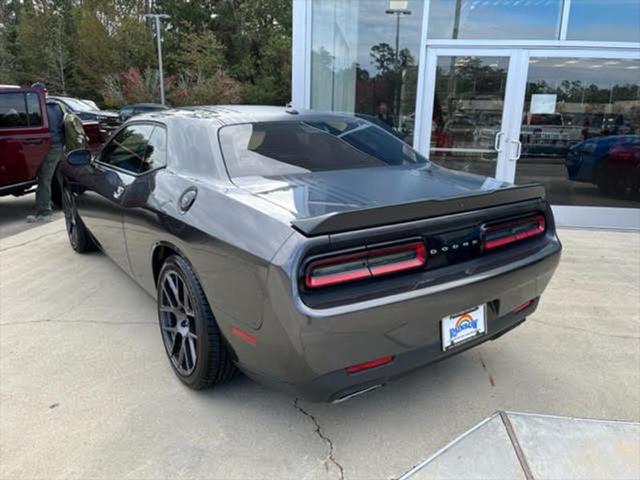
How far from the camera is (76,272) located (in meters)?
4.53

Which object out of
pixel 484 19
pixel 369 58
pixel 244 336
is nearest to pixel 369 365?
pixel 244 336

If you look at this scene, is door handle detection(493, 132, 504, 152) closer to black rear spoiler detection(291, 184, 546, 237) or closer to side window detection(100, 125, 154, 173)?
black rear spoiler detection(291, 184, 546, 237)

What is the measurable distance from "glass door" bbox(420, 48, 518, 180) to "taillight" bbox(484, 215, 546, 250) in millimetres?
4210

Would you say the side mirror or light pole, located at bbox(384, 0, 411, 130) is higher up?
light pole, located at bbox(384, 0, 411, 130)

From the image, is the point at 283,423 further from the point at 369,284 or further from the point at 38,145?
the point at 38,145

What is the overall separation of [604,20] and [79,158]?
6389 mm

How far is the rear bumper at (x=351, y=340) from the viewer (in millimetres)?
1807

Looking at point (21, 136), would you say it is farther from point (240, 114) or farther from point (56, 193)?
point (240, 114)

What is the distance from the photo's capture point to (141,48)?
34406 millimetres

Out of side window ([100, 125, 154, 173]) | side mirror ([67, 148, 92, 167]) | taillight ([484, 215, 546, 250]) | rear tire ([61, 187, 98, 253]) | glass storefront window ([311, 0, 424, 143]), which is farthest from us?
glass storefront window ([311, 0, 424, 143])

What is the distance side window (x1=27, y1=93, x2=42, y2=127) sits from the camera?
6.43 meters

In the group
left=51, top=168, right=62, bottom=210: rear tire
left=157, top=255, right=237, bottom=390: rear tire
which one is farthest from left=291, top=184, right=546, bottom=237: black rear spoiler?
left=51, top=168, right=62, bottom=210: rear tire

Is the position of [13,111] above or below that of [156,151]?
above

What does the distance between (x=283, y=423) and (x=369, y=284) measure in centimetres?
95
